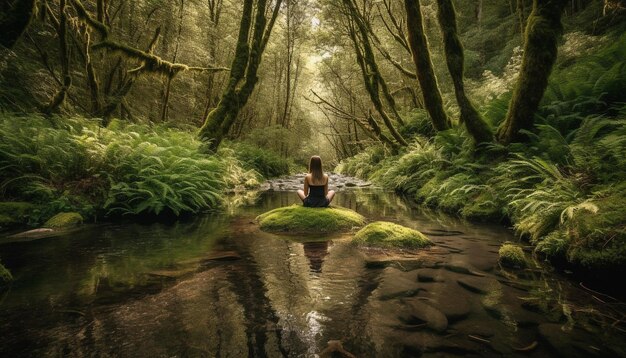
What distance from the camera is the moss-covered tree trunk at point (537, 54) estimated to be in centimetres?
624

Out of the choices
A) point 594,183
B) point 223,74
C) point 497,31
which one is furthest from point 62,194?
point 497,31

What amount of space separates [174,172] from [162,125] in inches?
157

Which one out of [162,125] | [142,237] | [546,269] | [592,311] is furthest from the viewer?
[162,125]

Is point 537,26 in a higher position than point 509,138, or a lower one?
higher

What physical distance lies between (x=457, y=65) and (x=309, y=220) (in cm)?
512

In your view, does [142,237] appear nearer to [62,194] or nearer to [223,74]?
[62,194]

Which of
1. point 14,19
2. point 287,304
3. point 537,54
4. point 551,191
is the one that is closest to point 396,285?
point 287,304

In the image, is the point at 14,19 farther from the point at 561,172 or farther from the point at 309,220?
the point at 561,172

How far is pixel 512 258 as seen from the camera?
4.01m

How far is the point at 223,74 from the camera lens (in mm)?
19094

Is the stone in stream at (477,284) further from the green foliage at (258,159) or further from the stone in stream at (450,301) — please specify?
the green foliage at (258,159)

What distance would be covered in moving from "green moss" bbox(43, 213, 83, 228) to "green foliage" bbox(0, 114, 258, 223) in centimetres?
32

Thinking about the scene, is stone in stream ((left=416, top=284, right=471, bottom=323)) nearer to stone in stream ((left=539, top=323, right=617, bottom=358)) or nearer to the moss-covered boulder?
stone in stream ((left=539, top=323, right=617, bottom=358))

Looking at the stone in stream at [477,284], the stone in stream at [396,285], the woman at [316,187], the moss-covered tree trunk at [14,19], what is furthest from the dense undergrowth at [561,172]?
the moss-covered tree trunk at [14,19]
